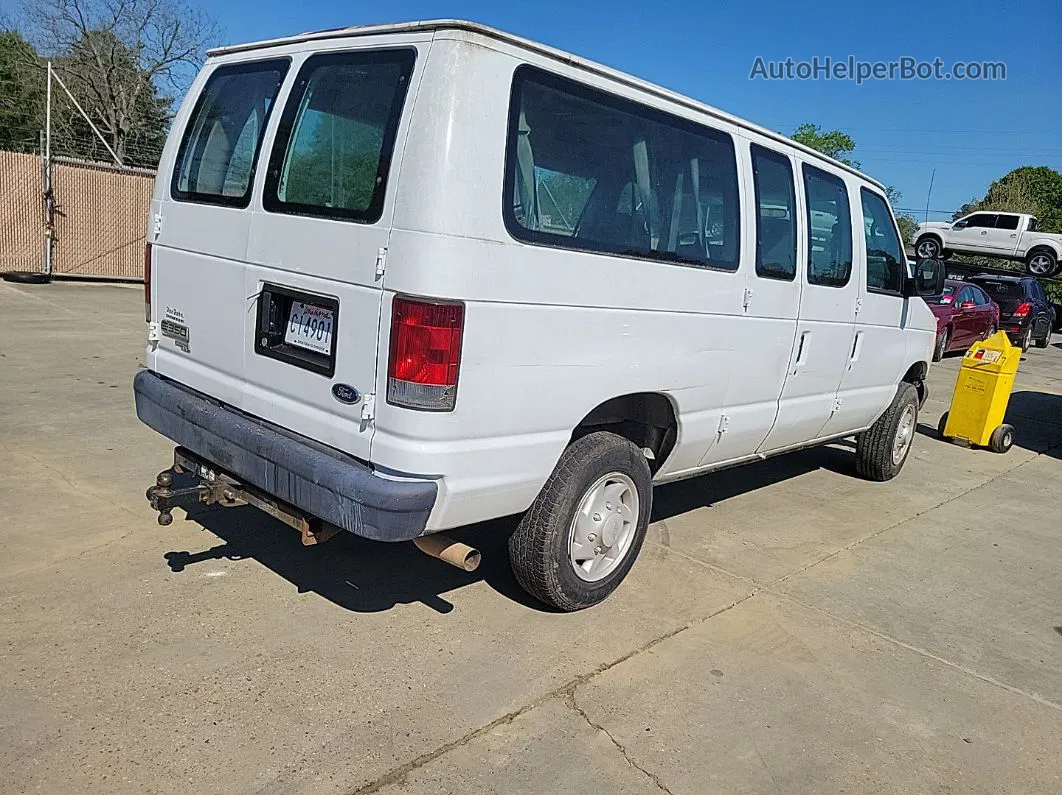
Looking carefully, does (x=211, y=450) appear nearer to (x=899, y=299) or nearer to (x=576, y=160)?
(x=576, y=160)

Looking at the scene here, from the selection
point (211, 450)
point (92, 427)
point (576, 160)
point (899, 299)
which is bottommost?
point (92, 427)

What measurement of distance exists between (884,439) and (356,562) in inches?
175

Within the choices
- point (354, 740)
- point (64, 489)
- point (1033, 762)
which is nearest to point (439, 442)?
point (354, 740)

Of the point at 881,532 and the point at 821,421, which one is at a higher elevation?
the point at 821,421

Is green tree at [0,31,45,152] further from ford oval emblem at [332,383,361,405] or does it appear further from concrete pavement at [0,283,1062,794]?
ford oval emblem at [332,383,361,405]

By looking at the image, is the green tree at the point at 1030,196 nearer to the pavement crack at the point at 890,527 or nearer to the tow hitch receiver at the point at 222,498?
the pavement crack at the point at 890,527

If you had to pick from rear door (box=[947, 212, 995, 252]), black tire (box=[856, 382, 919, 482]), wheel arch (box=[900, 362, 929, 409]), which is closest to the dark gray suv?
rear door (box=[947, 212, 995, 252])

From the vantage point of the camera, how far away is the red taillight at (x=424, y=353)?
3.09 metres

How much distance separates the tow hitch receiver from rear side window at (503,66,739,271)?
143cm

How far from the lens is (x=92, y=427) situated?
6.41 m

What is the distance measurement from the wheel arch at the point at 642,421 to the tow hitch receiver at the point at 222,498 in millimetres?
1175

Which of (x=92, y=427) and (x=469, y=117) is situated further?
(x=92, y=427)

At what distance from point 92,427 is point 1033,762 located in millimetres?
6087

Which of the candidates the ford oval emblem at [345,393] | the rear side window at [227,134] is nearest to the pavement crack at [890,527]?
the ford oval emblem at [345,393]
